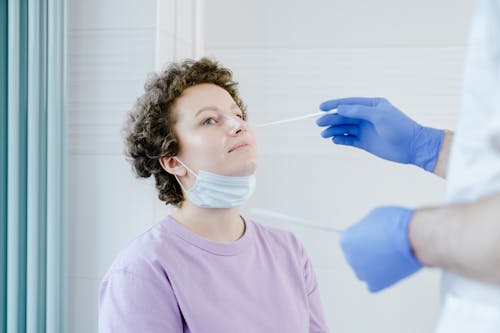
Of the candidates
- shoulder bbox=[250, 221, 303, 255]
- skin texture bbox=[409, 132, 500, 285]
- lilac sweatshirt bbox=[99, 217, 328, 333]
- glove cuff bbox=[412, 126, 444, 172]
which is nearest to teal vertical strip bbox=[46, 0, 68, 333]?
lilac sweatshirt bbox=[99, 217, 328, 333]

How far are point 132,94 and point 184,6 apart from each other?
0.42 m

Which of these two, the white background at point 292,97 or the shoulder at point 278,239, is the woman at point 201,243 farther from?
the white background at point 292,97

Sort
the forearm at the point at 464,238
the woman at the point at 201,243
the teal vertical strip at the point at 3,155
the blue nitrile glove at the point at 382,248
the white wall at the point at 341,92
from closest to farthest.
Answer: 1. the forearm at the point at 464,238
2. the blue nitrile glove at the point at 382,248
3. the woman at the point at 201,243
4. the teal vertical strip at the point at 3,155
5. the white wall at the point at 341,92

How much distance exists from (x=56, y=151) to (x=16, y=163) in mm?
119

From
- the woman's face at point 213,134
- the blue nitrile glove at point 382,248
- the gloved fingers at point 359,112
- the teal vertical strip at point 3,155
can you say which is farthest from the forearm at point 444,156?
the teal vertical strip at point 3,155

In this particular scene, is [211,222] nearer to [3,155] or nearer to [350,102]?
[350,102]

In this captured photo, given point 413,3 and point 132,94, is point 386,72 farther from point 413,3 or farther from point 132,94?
point 132,94

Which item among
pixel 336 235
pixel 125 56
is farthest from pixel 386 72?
pixel 125 56

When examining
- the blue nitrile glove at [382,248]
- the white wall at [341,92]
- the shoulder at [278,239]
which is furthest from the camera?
the white wall at [341,92]

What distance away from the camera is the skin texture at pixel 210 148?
5.17 feet

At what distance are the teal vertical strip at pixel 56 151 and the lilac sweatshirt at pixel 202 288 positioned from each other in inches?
15.6

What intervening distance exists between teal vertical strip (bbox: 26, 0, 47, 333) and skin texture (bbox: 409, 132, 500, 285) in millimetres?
1363

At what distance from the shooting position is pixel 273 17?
2236mm

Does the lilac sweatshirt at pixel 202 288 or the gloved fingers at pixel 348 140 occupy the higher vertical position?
the gloved fingers at pixel 348 140
